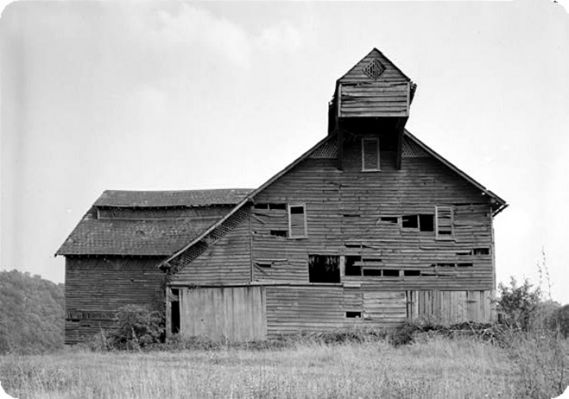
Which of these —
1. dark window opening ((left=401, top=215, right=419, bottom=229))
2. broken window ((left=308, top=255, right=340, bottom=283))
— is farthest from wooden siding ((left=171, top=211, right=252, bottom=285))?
dark window opening ((left=401, top=215, right=419, bottom=229))

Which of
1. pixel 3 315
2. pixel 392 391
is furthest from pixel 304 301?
pixel 3 315

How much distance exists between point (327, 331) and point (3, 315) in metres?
48.7

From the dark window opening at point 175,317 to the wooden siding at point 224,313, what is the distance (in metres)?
0.80

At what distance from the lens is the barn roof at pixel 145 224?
123ft

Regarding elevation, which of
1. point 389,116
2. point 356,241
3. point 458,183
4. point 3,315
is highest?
point 389,116

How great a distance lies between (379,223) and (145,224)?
16.9 metres

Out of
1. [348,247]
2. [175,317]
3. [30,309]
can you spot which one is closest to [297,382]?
[348,247]

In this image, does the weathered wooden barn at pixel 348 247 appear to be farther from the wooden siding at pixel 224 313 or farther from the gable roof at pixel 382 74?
the gable roof at pixel 382 74

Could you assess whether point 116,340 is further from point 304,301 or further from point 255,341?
point 304,301

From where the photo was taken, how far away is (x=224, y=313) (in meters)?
A: 28.0

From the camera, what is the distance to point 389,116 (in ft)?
87.0

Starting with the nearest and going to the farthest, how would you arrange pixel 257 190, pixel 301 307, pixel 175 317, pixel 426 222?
1. pixel 257 190
2. pixel 301 307
3. pixel 426 222
4. pixel 175 317

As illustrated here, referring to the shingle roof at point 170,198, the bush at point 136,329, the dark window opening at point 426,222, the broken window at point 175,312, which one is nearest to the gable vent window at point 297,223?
the dark window opening at point 426,222

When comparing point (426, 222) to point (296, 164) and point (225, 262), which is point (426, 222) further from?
point (225, 262)
